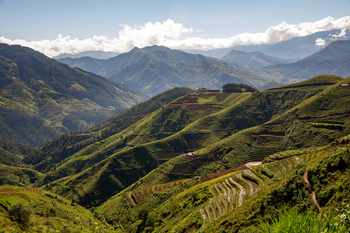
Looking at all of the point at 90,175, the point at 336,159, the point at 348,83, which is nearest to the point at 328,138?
the point at 348,83

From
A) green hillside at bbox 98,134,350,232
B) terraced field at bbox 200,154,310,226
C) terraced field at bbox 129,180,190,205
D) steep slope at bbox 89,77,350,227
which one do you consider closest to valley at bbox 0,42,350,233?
green hillside at bbox 98,134,350,232

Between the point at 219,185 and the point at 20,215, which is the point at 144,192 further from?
the point at 20,215

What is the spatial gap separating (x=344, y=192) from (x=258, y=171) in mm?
52374

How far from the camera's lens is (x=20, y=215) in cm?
4866

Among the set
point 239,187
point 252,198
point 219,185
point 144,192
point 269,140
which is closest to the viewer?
point 252,198

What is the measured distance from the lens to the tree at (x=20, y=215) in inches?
1879

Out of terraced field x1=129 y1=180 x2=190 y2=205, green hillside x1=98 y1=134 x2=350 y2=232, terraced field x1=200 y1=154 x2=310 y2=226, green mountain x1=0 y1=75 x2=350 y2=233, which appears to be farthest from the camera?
terraced field x1=129 y1=180 x2=190 y2=205

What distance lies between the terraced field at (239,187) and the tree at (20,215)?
46.0 meters

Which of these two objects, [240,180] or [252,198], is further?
[240,180]

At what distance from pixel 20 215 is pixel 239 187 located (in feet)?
218

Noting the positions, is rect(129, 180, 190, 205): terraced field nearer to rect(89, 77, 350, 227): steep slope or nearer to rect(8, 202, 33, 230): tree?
rect(89, 77, 350, 227): steep slope

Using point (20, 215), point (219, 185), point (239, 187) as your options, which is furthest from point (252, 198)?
point (20, 215)

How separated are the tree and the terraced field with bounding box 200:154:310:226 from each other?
46.0 m

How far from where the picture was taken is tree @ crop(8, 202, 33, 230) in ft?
157
